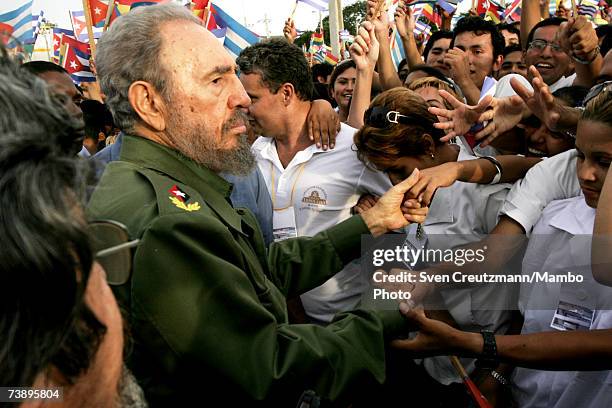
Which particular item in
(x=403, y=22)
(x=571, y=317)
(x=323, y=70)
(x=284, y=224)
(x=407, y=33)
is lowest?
(x=323, y=70)

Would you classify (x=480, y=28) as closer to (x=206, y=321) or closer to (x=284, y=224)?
(x=284, y=224)

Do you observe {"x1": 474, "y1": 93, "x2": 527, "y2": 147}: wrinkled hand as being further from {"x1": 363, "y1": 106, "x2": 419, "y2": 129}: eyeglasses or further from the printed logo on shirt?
the printed logo on shirt

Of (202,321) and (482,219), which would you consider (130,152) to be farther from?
(482,219)

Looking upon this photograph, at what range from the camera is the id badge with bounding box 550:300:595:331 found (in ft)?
5.98

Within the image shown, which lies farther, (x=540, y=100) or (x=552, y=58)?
(x=552, y=58)

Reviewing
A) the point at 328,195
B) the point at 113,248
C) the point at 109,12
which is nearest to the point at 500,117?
the point at 328,195

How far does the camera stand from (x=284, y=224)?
2.86m

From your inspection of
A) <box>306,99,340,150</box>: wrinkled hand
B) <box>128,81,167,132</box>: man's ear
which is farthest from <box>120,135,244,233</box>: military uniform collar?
<box>306,99,340,150</box>: wrinkled hand

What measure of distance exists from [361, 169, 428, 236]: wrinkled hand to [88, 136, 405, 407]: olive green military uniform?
67 cm

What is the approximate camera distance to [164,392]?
4.61ft

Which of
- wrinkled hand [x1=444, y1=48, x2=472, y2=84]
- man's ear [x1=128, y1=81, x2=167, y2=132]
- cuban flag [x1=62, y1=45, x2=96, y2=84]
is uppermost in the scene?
A: man's ear [x1=128, y1=81, x2=167, y2=132]

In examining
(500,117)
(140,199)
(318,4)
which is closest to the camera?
(140,199)

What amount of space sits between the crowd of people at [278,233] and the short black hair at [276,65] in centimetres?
1

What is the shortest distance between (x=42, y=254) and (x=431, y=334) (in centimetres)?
158
